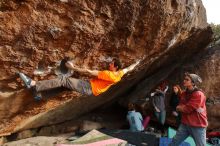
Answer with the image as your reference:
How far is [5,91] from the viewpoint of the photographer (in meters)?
7.04

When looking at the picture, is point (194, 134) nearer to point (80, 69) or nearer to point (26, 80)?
point (80, 69)

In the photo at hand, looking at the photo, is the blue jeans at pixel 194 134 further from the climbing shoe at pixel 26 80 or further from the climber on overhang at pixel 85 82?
the climbing shoe at pixel 26 80

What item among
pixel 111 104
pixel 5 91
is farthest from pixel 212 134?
pixel 5 91

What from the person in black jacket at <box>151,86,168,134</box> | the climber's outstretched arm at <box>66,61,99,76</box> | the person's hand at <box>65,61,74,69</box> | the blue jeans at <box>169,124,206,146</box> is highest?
the person's hand at <box>65,61,74,69</box>

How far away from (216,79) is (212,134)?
1955mm

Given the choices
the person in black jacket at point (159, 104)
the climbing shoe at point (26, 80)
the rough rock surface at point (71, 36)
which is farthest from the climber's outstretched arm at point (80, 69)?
the person in black jacket at point (159, 104)

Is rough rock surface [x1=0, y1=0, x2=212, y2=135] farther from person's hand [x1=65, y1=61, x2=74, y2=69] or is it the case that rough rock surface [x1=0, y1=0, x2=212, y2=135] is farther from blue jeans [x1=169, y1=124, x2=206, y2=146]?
blue jeans [x1=169, y1=124, x2=206, y2=146]

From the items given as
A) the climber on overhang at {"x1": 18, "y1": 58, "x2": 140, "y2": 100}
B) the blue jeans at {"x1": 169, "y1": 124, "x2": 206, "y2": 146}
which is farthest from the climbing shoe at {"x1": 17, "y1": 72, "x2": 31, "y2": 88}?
the blue jeans at {"x1": 169, "y1": 124, "x2": 206, "y2": 146}

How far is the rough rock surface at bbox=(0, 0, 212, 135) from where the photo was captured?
615 cm

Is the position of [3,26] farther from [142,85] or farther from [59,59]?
[142,85]

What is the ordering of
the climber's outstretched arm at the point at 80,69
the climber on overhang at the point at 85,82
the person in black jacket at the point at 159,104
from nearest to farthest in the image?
the climber on overhang at the point at 85,82
the climber's outstretched arm at the point at 80,69
the person in black jacket at the point at 159,104

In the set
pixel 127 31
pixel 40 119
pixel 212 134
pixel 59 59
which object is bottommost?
pixel 212 134

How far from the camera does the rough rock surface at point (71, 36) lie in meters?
6.15

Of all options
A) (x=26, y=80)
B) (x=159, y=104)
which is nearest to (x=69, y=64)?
(x=26, y=80)
